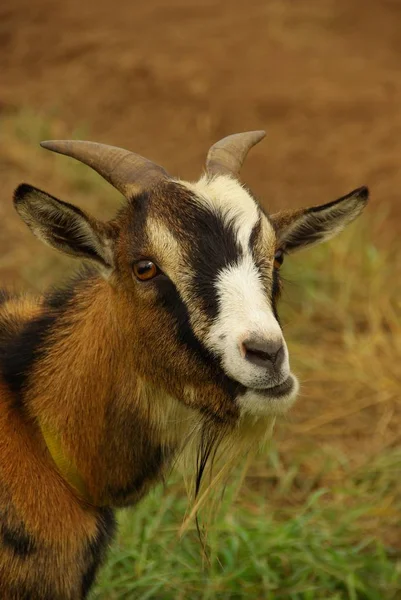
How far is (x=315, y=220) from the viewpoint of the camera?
4.38 meters

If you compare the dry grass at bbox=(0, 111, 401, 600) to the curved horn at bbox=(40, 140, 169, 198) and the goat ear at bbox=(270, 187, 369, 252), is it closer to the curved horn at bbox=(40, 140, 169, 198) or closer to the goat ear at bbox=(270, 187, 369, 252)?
the goat ear at bbox=(270, 187, 369, 252)

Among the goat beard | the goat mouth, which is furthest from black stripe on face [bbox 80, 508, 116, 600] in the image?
the goat mouth

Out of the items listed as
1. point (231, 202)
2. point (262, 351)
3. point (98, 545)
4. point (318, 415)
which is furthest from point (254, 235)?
point (318, 415)

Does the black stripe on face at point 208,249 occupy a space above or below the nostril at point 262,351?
above

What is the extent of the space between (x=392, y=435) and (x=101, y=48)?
23.5 ft

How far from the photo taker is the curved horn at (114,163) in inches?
163

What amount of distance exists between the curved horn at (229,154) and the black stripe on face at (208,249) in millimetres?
444

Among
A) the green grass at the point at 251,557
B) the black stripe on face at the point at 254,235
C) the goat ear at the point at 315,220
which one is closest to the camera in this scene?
the black stripe on face at the point at 254,235

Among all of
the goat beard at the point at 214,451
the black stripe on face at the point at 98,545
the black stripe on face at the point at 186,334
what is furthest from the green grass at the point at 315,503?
the black stripe on face at the point at 186,334

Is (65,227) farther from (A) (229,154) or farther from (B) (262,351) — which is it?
(B) (262,351)

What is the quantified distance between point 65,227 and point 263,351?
100 centimetres

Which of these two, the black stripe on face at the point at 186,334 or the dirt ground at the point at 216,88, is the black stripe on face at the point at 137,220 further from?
the dirt ground at the point at 216,88

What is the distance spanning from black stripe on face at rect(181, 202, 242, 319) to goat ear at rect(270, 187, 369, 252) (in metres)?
0.40

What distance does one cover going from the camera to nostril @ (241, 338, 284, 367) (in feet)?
11.6
